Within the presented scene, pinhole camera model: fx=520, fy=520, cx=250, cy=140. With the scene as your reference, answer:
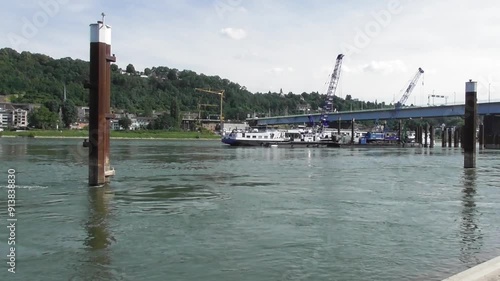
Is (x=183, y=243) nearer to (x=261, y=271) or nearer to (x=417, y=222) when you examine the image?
(x=261, y=271)

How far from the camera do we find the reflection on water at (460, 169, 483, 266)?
1312 cm

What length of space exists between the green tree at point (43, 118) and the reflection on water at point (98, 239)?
556 feet

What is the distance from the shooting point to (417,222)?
58.9ft

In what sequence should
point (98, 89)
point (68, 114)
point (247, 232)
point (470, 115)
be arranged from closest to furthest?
point (247, 232)
point (98, 89)
point (470, 115)
point (68, 114)

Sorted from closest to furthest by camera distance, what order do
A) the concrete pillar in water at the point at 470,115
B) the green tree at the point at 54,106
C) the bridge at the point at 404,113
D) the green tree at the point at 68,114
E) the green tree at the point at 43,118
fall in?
1. the concrete pillar in water at the point at 470,115
2. the bridge at the point at 404,113
3. the green tree at the point at 43,118
4. the green tree at the point at 68,114
5. the green tree at the point at 54,106

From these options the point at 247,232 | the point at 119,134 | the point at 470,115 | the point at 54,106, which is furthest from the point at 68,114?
the point at 247,232

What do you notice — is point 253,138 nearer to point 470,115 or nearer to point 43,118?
point 470,115

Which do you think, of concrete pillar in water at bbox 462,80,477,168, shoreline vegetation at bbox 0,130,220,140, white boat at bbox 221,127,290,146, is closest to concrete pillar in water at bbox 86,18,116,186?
concrete pillar in water at bbox 462,80,477,168

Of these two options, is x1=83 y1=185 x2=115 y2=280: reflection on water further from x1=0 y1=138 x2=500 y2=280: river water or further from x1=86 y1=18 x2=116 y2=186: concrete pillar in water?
x1=86 y1=18 x2=116 y2=186: concrete pillar in water

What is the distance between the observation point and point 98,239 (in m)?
14.7

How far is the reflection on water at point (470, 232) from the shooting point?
13.1 metres

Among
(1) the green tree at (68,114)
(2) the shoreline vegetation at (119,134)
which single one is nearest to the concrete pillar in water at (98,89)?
(2) the shoreline vegetation at (119,134)

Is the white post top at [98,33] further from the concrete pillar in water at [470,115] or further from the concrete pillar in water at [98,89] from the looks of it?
the concrete pillar in water at [470,115]

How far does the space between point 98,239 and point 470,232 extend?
11293 millimetres
